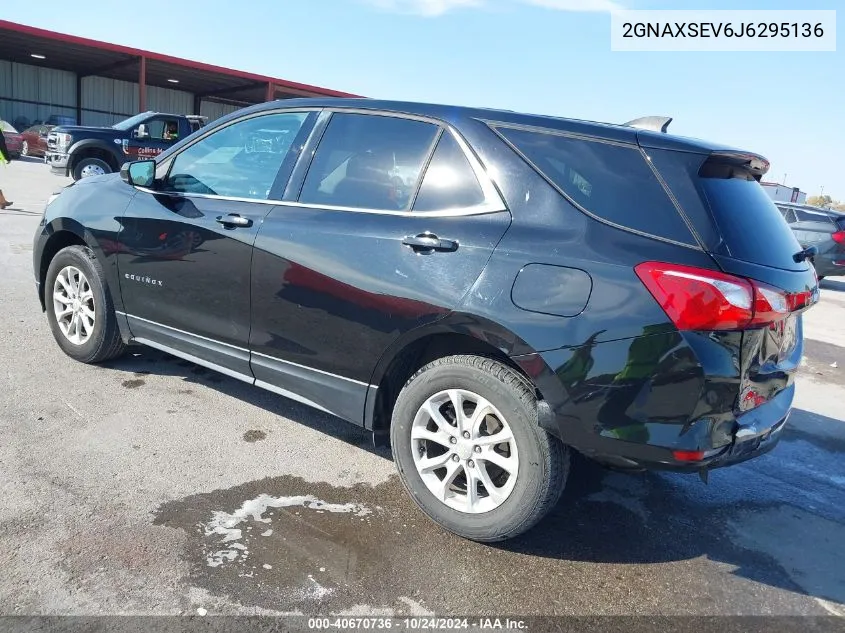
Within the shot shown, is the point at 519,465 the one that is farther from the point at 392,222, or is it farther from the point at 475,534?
the point at 392,222

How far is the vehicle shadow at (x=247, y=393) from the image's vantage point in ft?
12.9

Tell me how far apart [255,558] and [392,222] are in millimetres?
1523

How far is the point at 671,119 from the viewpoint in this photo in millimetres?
3143

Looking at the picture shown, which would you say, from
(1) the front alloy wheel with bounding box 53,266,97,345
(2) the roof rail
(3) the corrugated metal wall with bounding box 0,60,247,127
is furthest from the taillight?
(3) the corrugated metal wall with bounding box 0,60,247,127

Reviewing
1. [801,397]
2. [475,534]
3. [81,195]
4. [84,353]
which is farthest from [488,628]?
[801,397]

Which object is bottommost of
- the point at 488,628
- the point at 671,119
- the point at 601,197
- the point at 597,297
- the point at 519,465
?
the point at 488,628

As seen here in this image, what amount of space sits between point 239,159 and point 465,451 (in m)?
2.12

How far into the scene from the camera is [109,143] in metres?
14.8

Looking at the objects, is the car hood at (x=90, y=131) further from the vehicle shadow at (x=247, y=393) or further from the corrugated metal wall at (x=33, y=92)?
the corrugated metal wall at (x=33, y=92)

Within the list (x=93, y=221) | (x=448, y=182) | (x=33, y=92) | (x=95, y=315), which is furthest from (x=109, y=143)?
(x=33, y=92)

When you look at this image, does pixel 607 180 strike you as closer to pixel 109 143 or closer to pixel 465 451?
pixel 465 451

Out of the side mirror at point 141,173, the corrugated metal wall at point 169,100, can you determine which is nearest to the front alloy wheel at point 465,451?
the side mirror at point 141,173

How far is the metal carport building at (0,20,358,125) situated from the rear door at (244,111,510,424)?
89.1 feet

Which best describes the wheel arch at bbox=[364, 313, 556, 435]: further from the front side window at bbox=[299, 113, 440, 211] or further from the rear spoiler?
the rear spoiler
